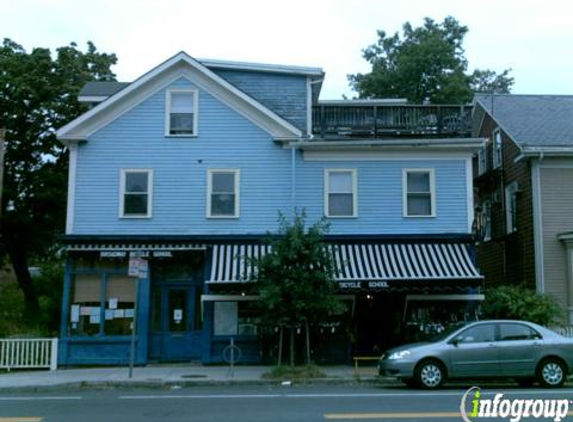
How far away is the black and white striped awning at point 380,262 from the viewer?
18906 mm

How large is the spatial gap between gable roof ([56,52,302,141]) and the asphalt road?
355 inches

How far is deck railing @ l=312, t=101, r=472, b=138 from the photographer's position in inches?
873

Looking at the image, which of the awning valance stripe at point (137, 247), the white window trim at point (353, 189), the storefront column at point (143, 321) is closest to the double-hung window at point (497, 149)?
the white window trim at point (353, 189)

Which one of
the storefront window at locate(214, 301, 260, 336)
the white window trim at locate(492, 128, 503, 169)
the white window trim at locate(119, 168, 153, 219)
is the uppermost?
→ the white window trim at locate(492, 128, 503, 169)

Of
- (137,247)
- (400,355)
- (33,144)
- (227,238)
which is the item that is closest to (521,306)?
(400,355)

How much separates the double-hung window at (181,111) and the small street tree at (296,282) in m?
5.91

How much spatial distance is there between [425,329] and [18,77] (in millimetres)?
20410

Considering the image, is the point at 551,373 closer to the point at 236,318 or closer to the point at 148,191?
the point at 236,318

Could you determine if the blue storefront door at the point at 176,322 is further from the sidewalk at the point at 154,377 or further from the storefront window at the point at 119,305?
the sidewalk at the point at 154,377

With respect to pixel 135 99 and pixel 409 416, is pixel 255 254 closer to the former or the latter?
pixel 135 99

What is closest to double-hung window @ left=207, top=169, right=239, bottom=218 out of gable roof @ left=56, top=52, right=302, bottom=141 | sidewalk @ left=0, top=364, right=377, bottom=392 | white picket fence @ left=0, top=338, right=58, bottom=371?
gable roof @ left=56, top=52, right=302, bottom=141

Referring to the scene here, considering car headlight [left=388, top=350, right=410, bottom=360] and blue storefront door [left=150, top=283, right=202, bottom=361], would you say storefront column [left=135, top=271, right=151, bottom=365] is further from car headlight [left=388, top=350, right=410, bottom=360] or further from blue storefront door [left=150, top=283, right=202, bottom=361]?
car headlight [left=388, top=350, right=410, bottom=360]

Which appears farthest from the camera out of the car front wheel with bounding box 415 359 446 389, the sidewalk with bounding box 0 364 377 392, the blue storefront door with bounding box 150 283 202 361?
the blue storefront door with bounding box 150 283 202 361

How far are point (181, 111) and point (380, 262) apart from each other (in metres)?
8.03
